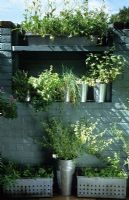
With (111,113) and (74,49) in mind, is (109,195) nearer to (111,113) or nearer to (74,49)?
(111,113)

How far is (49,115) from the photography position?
539 centimetres

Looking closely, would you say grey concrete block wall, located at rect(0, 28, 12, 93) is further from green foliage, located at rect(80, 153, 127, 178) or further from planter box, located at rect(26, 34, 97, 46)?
green foliage, located at rect(80, 153, 127, 178)

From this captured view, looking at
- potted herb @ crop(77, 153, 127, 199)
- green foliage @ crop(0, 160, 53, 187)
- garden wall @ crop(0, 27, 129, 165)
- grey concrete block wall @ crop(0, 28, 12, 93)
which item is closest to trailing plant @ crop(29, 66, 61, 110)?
garden wall @ crop(0, 27, 129, 165)

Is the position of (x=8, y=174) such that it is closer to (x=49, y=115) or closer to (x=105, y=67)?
(x=49, y=115)

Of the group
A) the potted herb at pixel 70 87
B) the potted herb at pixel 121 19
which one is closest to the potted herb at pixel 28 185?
the potted herb at pixel 70 87

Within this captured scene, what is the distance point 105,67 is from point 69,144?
1.04m

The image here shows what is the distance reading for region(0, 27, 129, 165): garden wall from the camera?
532cm

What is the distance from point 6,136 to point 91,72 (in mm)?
1359

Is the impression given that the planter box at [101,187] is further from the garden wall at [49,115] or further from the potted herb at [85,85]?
the potted herb at [85,85]

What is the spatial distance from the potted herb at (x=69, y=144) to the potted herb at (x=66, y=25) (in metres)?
1.01

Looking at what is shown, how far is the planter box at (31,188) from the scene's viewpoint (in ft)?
16.6

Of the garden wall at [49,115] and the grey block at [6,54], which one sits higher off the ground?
the grey block at [6,54]

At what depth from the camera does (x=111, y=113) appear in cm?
536

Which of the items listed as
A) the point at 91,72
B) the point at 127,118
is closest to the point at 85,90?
the point at 91,72
